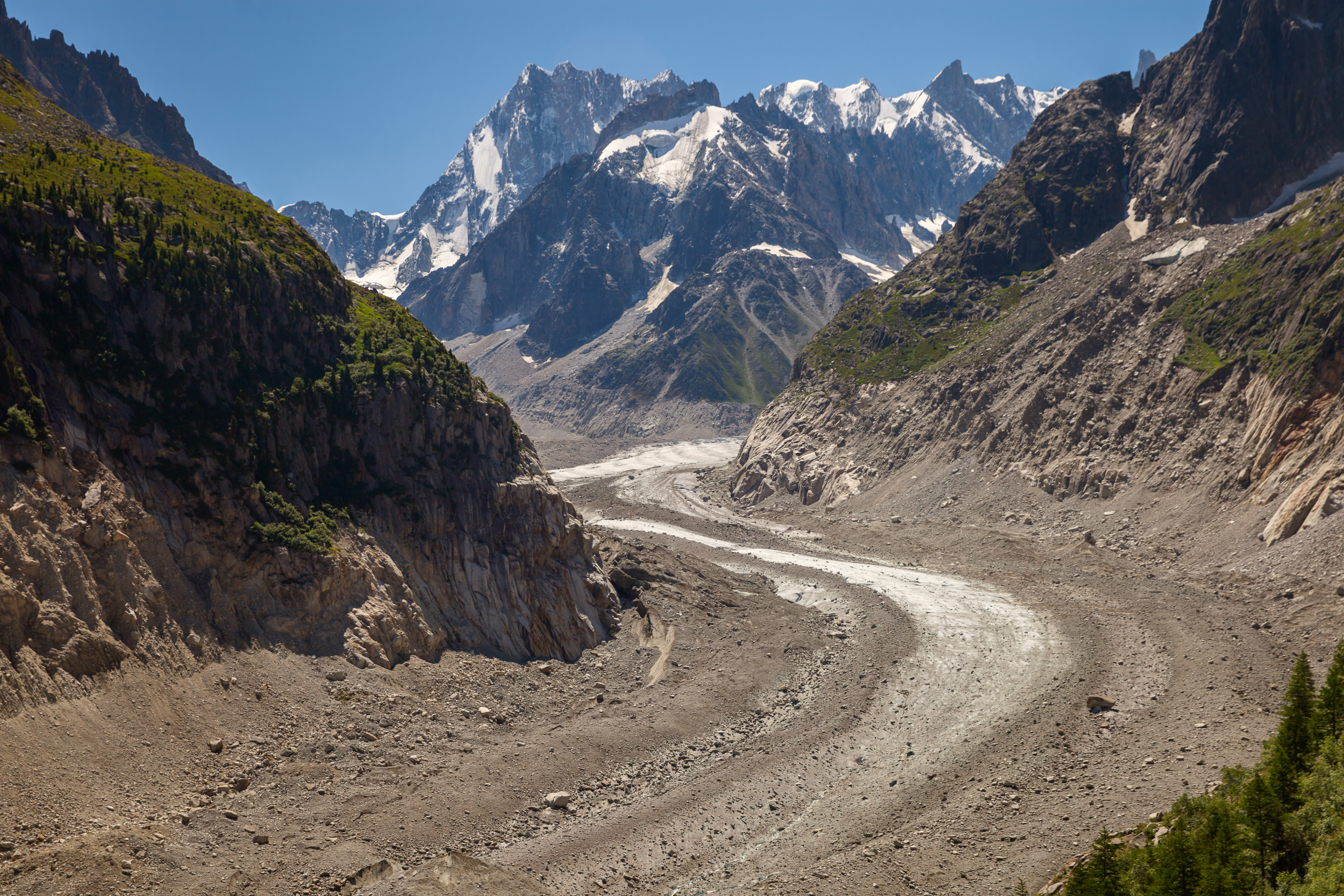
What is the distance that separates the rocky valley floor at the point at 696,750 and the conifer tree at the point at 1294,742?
6338 millimetres

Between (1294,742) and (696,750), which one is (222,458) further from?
(1294,742)

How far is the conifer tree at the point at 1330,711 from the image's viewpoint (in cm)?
2425

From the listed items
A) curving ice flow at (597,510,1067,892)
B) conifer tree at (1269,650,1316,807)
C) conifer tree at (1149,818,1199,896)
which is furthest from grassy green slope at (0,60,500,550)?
conifer tree at (1269,650,1316,807)

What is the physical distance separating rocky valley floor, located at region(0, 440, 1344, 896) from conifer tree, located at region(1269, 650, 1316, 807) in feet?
20.8

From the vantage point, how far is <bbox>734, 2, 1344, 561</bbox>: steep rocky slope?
68938 mm

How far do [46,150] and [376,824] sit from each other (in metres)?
39.3

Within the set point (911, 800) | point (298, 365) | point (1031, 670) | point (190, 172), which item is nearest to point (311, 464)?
point (298, 365)

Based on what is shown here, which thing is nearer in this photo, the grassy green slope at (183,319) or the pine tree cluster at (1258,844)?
the pine tree cluster at (1258,844)

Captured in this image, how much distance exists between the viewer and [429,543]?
47469 millimetres

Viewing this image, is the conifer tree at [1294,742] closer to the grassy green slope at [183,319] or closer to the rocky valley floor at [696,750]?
the rocky valley floor at [696,750]

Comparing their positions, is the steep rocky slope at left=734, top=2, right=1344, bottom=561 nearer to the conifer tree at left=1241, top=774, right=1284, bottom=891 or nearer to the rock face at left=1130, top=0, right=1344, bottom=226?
the rock face at left=1130, top=0, right=1344, bottom=226

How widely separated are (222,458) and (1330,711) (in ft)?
147

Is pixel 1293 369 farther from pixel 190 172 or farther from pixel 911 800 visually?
pixel 190 172

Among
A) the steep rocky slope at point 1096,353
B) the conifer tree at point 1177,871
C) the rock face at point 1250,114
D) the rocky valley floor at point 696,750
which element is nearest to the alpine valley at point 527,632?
the conifer tree at point 1177,871
